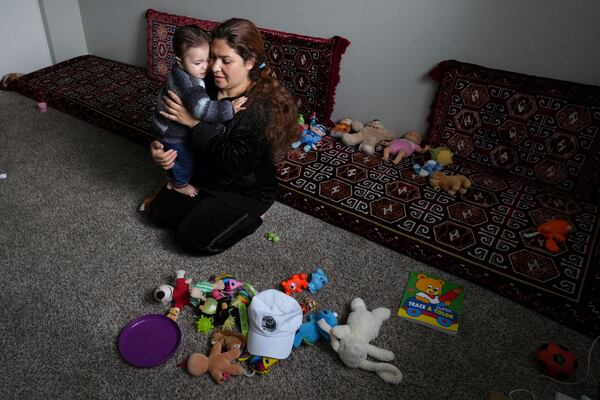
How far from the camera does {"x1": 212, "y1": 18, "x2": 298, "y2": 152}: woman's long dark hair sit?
1.31 meters

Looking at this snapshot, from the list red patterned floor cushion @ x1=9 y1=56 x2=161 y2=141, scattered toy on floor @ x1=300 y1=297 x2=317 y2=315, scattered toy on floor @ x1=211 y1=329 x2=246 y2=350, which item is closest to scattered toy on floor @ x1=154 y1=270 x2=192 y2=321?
scattered toy on floor @ x1=211 y1=329 x2=246 y2=350

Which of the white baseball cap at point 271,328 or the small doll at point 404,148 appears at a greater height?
the small doll at point 404,148

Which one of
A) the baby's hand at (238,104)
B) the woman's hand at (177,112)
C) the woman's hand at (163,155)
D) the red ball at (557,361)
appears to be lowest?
the red ball at (557,361)

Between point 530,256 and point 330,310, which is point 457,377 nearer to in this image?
point 330,310

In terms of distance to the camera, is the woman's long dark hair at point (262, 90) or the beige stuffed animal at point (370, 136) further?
the beige stuffed animal at point (370, 136)

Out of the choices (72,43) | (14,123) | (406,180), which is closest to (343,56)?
(406,180)

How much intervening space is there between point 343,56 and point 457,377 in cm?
157

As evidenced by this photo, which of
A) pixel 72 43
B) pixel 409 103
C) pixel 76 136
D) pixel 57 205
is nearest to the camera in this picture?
pixel 57 205

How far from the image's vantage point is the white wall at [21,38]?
2.82m

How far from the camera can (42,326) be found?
4.23ft

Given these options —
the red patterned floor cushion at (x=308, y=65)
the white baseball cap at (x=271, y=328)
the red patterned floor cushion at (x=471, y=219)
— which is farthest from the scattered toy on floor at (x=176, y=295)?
the red patterned floor cushion at (x=308, y=65)

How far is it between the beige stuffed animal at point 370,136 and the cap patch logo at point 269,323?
1.11 m

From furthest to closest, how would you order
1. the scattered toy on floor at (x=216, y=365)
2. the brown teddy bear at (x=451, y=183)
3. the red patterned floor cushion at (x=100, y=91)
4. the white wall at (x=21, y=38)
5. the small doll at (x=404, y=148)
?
1. the white wall at (x=21, y=38)
2. the red patterned floor cushion at (x=100, y=91)
3. the small doll at (x=404, y=148)
4. the brown teddy bear at (x=451, y=183)
5. the scattered toy on floor at (x=216, y=365)

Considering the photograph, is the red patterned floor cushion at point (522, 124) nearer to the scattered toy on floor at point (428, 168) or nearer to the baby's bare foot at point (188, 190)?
the scattered toy on floor at point (428, 168)
